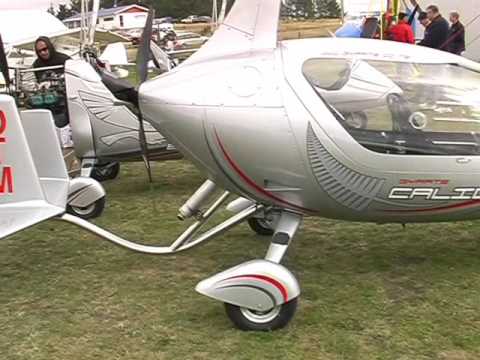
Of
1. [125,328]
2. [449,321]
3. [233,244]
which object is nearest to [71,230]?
[233,244]

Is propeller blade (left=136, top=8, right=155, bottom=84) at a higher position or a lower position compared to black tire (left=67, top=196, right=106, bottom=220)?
higher

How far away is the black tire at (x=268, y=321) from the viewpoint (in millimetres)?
3709

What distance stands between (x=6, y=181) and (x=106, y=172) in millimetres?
3844

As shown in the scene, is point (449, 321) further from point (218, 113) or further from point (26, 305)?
point (26, 305)

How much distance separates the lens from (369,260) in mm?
4852

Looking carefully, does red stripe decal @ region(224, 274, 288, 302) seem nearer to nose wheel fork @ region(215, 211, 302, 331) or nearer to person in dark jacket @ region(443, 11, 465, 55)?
nose wheel fork @ region(215, 211, 302, 331)

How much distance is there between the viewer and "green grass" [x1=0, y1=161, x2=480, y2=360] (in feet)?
11.7

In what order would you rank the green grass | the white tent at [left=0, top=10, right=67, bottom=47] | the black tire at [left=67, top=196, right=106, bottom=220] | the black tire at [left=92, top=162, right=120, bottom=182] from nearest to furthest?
the green grass → the black tire at [left=67, top=196, right=106, bottom=220] → the black tire at [left=92, top=162, right=120, bottom=182] → the white tent at [left=0, top=10, right=67, bottom=47]

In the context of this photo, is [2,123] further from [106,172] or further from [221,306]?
[106,172]

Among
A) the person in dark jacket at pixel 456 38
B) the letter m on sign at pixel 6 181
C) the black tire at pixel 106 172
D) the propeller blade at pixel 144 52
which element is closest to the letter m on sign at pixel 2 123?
the letter m on sign at pixel 6 181

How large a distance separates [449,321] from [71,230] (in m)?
3.34

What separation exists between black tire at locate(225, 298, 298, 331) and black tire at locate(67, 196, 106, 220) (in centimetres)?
273

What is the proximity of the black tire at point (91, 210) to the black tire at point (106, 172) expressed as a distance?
1.65 meters

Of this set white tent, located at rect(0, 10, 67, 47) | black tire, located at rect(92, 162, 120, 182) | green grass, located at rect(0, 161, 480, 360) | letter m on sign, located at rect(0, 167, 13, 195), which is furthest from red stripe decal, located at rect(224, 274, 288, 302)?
white tent, located at rect(0, 10, 67, 47)
